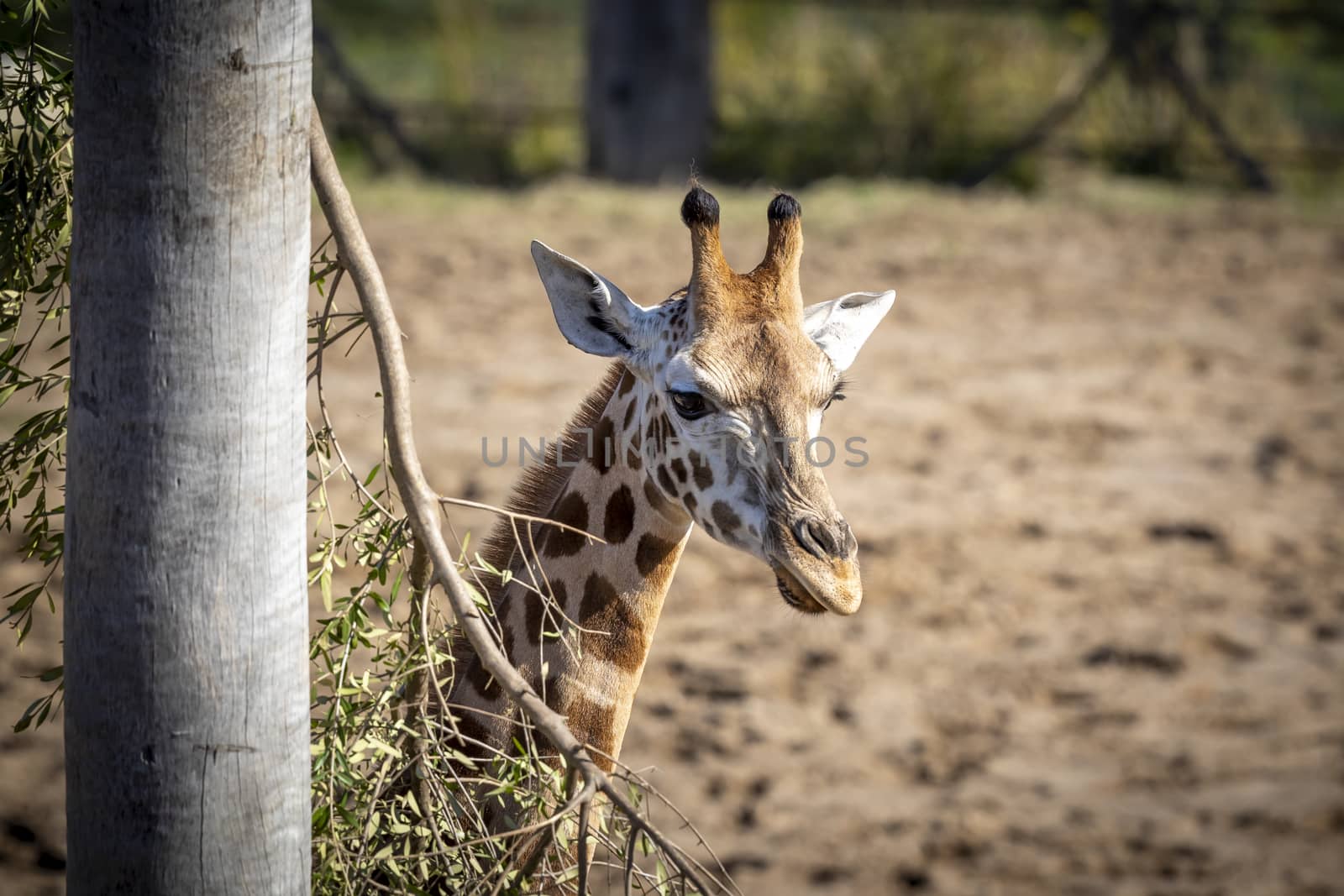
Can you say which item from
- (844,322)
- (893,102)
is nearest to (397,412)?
(844,322)

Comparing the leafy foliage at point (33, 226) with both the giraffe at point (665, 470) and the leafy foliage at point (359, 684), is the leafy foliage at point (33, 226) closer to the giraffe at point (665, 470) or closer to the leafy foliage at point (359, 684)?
the leafy foliage at point (359, 684)

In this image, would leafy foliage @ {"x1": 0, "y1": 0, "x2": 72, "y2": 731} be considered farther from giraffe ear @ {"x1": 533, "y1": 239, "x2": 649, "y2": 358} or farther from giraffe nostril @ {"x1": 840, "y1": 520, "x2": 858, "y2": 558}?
giraffe nostril @ {"x1": 840, "y1": 520, "x2": 858, "y2": 558}

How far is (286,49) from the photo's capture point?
1.96 meters

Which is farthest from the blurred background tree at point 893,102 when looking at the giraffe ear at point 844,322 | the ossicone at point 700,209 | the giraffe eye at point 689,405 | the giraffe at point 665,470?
the giraffe eye at point 689,405

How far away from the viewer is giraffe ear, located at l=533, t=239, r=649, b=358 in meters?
2.70

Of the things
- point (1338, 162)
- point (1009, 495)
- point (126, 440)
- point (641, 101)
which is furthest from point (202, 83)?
point (1338, 162)

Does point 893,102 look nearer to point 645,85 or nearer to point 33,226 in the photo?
point 645,85

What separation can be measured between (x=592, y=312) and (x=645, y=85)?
10033mm

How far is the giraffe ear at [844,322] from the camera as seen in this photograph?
109 inches

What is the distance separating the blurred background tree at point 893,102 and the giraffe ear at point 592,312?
9.84 m

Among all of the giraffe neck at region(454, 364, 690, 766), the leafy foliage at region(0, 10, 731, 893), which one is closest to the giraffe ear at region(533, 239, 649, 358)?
the giraffe neck at region(454, 364, 690, 766)

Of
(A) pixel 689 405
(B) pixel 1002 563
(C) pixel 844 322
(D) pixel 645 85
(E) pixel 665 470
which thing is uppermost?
(D) pixel 645 85

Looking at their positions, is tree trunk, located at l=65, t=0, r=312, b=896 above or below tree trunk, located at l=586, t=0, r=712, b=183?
below

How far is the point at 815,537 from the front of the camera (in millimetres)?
2396
